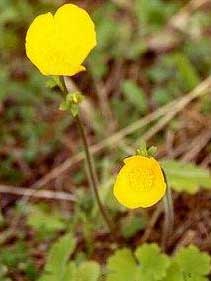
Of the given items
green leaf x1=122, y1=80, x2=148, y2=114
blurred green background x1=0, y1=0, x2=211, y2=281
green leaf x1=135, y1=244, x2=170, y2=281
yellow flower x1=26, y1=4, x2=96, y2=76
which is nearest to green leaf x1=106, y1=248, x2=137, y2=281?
green leaf x1=135, y1=244, x2=170, y2=281

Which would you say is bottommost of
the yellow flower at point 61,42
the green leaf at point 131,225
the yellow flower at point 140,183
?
the green leaf at point 131,225

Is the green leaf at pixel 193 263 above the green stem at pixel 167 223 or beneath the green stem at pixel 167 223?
above

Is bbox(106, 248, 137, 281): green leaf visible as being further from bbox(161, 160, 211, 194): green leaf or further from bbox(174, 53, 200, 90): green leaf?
bbox(174, 53, 200, 90): green leaf

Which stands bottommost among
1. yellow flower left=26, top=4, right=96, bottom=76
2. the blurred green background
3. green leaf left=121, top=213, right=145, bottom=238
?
green leaf left=121, top=213, right=145, bottom=238

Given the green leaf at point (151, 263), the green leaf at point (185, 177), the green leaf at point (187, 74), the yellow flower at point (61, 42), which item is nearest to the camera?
the yellow flower at point (61, 42)

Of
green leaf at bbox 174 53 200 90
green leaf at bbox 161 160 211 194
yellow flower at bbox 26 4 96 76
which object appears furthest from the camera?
green leaf at bbox 174 53 200 90

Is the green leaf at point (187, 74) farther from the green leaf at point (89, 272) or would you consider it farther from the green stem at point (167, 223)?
the green leaf at point (89, 272)

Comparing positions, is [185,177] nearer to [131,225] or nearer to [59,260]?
[131,225]

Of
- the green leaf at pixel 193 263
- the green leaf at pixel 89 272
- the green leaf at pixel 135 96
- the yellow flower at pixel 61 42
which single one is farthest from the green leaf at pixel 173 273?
the green leaf at pixel 135 96
